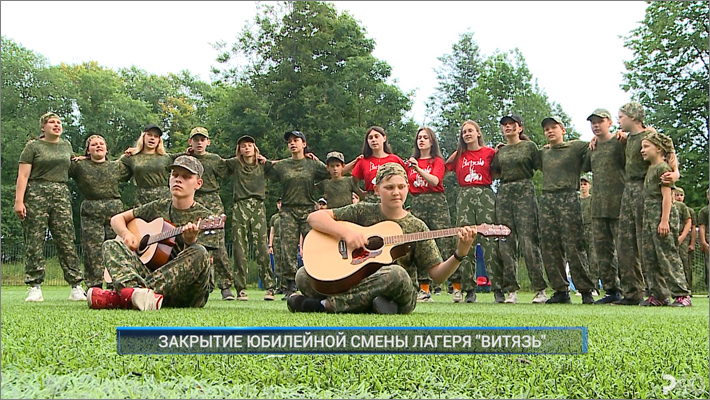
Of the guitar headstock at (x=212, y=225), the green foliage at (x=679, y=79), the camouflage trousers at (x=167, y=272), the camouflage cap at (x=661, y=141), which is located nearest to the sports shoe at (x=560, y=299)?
the camouflage cap at (x=661, y=141)

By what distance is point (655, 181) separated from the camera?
6.93 meters

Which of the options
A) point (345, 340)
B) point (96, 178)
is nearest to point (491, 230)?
point (345, 340)

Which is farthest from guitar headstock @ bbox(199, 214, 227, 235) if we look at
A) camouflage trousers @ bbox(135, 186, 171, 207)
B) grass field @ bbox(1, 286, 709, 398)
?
camouflage trousers @ bbox(135, 186, 171, 207)

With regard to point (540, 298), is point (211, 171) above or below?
above

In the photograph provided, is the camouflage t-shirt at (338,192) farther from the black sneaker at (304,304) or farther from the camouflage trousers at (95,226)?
the black sneaker at (304,304)

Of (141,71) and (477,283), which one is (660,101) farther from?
(141,71)

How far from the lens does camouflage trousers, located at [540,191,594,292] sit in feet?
25.2

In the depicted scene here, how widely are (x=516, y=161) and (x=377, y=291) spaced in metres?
3.76

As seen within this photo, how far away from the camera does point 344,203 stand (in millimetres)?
10023

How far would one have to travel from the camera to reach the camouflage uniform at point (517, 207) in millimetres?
7758

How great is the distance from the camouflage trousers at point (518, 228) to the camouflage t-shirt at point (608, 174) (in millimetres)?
706

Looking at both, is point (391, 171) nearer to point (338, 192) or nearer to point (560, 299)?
point (560, 299)

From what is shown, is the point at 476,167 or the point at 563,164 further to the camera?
the point at 476,167

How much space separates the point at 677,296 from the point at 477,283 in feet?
7.03
